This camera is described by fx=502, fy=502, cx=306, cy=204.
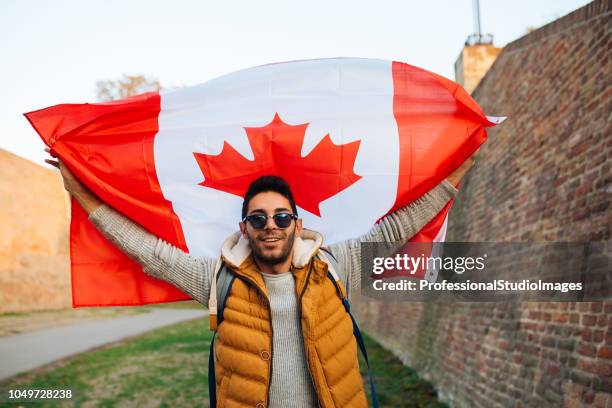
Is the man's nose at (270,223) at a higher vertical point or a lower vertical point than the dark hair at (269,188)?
lower

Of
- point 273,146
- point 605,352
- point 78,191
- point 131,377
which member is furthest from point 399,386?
point 78,191

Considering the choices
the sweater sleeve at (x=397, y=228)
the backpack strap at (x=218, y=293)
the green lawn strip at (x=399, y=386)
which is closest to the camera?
the backpack strap at (x=218, y=293)

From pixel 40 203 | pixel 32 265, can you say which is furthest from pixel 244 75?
pixel 40 203

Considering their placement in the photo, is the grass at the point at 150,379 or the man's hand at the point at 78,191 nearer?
the man's hand at the point at 78,191

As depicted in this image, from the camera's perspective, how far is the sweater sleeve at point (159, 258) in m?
2.43

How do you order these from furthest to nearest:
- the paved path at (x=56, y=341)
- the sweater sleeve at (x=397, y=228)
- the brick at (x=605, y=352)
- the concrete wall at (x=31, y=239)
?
the concrete wall at (x=31, y=239) < the paved path at (x=56, y=341) < the brick at (x=605, y=352) < the sweater sleeve at (x=397, y=228)

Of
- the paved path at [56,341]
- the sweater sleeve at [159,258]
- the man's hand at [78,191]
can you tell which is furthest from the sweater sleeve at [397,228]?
the paved path at [56,341]

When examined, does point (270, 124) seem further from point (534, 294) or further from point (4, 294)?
point (4, 294)

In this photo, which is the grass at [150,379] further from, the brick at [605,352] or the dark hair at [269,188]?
the dark hair at [269,188]

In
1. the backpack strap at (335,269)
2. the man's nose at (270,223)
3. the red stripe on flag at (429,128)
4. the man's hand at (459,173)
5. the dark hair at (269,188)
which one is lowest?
the backpack strap at (335,269)

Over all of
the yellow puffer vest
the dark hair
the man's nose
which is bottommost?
the yellow puffer vest

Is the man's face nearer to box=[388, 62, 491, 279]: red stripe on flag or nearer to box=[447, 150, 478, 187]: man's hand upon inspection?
box=[388, 62, 491, 279]: red stripe on flag

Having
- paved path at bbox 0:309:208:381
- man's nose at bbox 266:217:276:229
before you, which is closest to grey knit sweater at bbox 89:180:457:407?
man's nose at bbox 266:217:276:229

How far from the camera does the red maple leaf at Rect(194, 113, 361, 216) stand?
10.5ft
